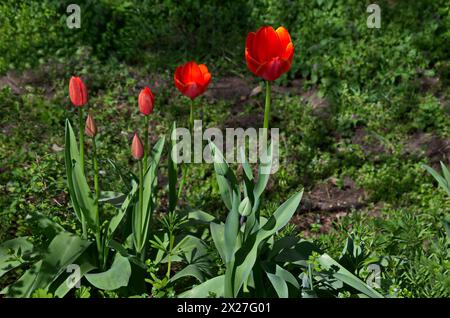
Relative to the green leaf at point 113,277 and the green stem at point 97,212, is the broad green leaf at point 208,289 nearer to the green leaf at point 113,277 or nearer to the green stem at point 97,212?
the green leaf at point 113,277

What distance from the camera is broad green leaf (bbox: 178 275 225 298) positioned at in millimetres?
2602

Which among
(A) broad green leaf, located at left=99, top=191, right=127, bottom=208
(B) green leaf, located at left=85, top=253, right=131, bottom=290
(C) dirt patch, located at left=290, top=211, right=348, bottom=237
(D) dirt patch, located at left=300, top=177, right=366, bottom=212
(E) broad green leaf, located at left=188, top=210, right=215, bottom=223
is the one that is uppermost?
(A) broad green leaf, located at left=99, top=191, right=127, bottom=208

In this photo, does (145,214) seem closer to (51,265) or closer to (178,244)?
(178,244)

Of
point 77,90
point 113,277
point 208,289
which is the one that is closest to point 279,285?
point 208,289

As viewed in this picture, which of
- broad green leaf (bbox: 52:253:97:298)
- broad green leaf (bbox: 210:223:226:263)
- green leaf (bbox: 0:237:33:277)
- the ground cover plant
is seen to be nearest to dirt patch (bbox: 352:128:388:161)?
the ground cover plant

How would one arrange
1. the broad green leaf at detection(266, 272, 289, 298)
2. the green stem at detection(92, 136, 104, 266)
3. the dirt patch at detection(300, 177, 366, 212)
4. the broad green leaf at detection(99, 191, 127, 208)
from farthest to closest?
1. the dirt patch at detection(300, 177, 366, 212)
2. the broad green leaf at detection(99, 191, 127, 208)
3. the green stem at detection(92, 136, 104, 266)
4. the broad green leaf at detection(266, 272, 289, 298)

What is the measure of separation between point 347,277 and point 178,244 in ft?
2.41

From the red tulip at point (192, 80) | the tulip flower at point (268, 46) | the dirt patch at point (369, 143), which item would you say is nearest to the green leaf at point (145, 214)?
the red tulip at point (192, 80)

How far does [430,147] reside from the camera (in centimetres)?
445

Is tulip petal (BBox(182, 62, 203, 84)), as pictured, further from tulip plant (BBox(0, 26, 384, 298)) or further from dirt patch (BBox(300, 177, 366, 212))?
dirt patch (BBox(300, 177, 366, 212))

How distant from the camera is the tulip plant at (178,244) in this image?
2541mm

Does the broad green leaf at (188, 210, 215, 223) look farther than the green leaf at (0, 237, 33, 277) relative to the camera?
Yes
